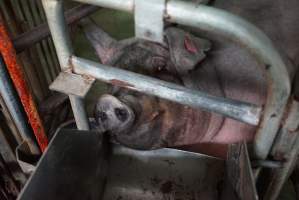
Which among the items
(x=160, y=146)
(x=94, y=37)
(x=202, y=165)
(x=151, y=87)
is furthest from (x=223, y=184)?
(x=94, y=37)

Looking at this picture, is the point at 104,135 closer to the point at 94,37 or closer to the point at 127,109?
the point at 127,109

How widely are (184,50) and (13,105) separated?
1.61ft

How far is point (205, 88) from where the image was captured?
2.98 feet

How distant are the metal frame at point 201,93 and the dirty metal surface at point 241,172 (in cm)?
4

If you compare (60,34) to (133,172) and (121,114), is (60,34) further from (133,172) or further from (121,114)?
(133,172)

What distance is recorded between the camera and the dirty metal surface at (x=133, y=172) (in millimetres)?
872

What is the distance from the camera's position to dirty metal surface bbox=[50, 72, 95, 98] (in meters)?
0.71

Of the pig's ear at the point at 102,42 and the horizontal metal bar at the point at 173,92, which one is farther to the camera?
the pig's ear at the point at 102,42

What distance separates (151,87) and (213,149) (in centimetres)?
49

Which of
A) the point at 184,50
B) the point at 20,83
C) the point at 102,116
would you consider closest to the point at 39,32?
the point at 20,83

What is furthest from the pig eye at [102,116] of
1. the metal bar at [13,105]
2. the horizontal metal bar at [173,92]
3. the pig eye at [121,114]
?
the metal bar at [13,105]

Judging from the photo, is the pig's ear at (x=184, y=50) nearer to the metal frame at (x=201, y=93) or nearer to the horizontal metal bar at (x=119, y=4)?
the metal frame at (x=201, y=93)

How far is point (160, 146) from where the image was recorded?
35.8 inches

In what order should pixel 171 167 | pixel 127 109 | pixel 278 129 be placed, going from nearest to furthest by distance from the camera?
1. pixel 278 129
2. pixel 127 109
3. pixel 171 167
